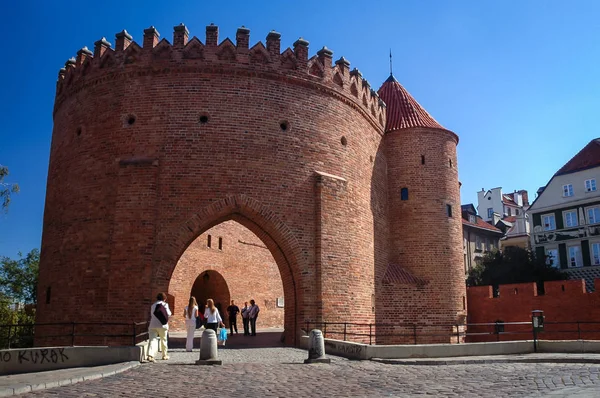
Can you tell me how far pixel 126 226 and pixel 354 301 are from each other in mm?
6979

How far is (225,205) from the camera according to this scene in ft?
50.1

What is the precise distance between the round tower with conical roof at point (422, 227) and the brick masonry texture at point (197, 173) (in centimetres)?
195

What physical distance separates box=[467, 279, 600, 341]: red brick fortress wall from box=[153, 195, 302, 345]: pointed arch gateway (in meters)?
9.94

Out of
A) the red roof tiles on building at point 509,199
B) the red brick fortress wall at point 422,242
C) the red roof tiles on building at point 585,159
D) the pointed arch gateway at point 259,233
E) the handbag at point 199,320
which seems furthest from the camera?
the red roof tiles on building at point 509,199

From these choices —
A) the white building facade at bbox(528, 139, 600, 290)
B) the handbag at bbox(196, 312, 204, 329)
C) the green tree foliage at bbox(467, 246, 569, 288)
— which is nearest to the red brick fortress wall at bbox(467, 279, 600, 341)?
the green tree foliage at bbox(467, 246, 569, 288)

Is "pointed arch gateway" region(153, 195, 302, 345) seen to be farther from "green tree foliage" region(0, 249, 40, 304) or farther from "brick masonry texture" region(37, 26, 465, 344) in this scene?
"green tree foliage" region(0, 249, 40, 304)

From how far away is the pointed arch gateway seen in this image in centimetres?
1466

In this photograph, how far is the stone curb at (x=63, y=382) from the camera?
751cm

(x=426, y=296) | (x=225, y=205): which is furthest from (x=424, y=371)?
(x=426, y=296)

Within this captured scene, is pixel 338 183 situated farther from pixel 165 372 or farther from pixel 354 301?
pixel 165 372

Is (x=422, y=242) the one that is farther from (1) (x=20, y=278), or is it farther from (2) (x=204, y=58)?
(1) (x=20, y=278)

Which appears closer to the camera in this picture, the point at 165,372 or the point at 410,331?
the point at 165,372

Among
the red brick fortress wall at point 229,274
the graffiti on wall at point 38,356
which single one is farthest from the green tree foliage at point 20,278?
the graffiti on wall at point 38,356

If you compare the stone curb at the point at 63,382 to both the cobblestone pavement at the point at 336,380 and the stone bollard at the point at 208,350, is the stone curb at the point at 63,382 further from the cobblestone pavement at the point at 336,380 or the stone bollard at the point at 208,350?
the stone bollard at the point at 208,350
